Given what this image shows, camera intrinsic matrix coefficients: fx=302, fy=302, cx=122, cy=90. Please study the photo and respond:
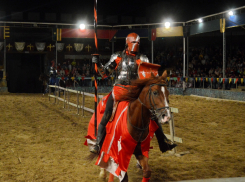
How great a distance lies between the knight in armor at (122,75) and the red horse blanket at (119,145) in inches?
5.1

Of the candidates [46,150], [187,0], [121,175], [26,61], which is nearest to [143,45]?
[187,0]

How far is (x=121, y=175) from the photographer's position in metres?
3.90

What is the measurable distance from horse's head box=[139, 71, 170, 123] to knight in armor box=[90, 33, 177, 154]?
1.95 feet

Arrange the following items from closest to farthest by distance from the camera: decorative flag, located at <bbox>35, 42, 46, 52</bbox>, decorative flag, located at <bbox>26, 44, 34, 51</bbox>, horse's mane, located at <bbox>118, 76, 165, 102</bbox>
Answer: horse's mane, located at <bbox>118, 76, 165, 102</bbox> < decorative flag, located at <bbox>26, 44, 34, 51</bbox> < decorative flag, located at <bbox>35, 42, 46, 52</bbox>

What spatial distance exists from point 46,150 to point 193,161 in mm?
3134

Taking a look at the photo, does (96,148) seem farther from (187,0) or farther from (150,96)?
(187,0)

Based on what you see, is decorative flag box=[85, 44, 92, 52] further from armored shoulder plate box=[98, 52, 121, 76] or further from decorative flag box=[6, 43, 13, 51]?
armored shoulder plate box=[98, 52, 121, 76]

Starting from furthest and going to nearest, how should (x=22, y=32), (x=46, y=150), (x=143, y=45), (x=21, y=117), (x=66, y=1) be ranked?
(x=66, y=1) → (x=143, y=45) → (x=22, y=32) → (x=21, y=117) → (x=46, y=150)

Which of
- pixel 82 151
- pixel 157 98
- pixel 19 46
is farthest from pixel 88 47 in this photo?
pixel 157 98

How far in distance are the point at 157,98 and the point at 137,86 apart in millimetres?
430

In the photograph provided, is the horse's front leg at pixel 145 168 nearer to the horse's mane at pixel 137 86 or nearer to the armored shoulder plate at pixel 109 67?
the horse's mane at pixel 137 86

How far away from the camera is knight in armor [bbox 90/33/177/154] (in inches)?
171

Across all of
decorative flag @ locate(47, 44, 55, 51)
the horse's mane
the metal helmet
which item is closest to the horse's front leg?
the horse's mane

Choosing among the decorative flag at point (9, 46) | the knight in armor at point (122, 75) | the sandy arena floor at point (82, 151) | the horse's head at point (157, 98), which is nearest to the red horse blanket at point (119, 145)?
the knight in armor at point (122, 75)
